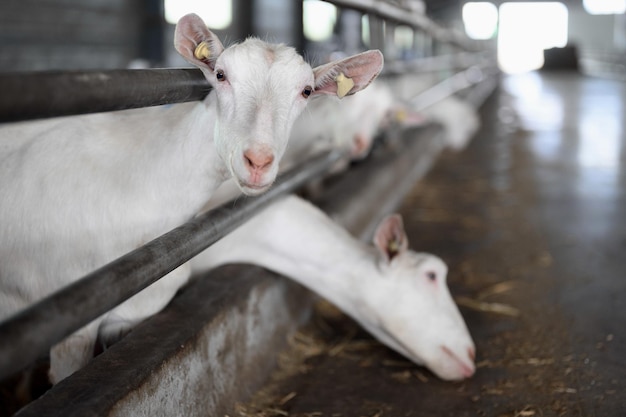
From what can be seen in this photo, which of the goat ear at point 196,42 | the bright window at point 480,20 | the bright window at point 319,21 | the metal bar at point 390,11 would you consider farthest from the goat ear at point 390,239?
the bright window at point 480,20

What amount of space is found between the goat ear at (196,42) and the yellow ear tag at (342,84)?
1.28 ft

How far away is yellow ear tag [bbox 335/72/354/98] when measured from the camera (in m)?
2.48

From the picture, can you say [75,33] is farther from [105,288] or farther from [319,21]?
[105,288]

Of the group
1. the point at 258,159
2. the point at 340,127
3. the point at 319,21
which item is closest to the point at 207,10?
the point at 319,21

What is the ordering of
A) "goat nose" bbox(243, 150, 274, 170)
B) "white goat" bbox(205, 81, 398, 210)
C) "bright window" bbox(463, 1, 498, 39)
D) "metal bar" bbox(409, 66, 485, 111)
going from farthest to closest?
1. "bright window" bbox(463, 1, 498, 39)
2. "metal bar" bbox(409, 66, 485, 111)
3. "white goat" bbox(205, 81, 398, 210)
4. "goat nose" bbox(243, 150, 274, 170)

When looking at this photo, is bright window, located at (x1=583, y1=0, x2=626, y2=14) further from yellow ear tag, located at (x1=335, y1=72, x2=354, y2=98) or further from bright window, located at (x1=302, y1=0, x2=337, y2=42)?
yellow ear tag, located at (x1=335, y1=72, x2=354, y2=98)

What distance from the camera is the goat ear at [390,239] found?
10.3 feet

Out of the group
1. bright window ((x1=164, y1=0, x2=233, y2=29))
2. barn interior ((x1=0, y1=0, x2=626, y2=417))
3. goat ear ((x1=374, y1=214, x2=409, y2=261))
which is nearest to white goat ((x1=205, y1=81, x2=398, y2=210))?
barn interior ((x1=0, y1=0, x2=626, y2=417))

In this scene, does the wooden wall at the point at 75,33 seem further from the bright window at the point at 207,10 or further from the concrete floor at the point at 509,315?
the concrete floor at the point at 509,315

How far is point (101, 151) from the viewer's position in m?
2.61

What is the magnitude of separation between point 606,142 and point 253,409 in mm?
8163

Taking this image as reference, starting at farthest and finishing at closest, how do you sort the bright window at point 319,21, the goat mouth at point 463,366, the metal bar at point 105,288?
1. the bright window at point 319,21
2. the goat mouth at point 463,366
3. the metal bar at point 105,288

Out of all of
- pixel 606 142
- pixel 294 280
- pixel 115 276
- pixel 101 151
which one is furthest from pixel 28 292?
pixel 606 142

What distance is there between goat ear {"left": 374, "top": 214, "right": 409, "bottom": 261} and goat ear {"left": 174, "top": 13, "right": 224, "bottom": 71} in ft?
3.71
